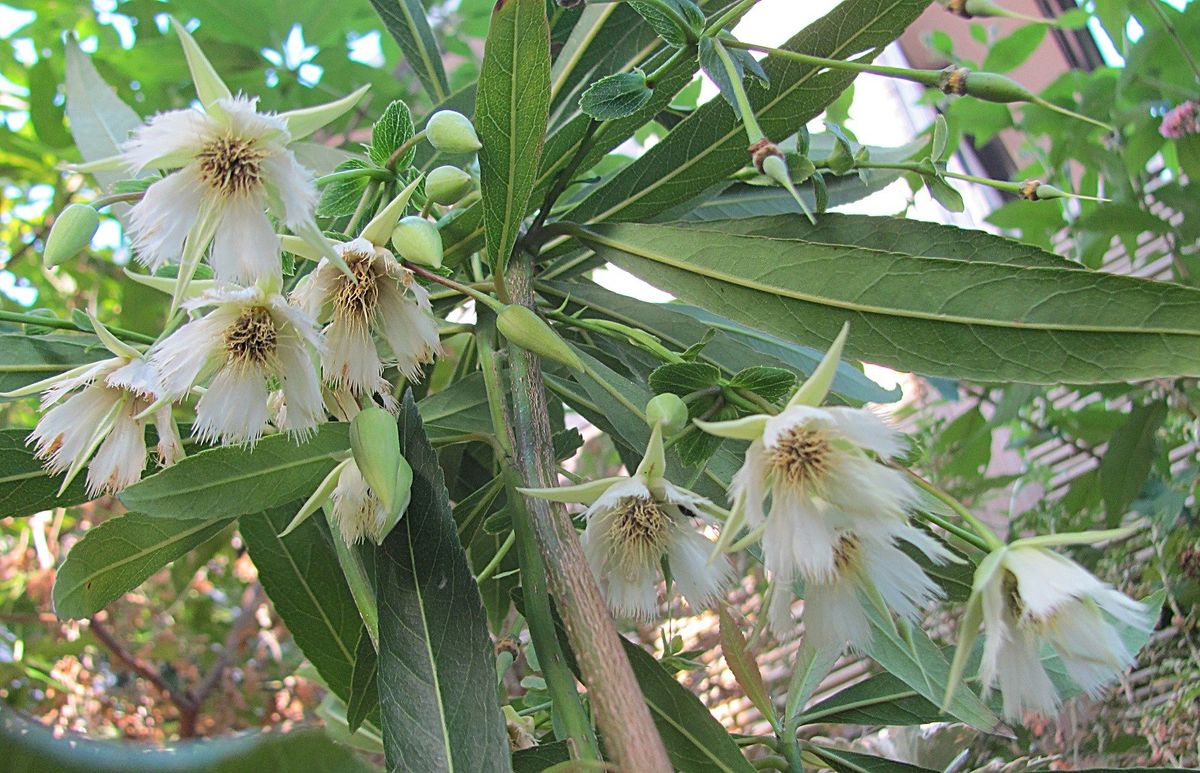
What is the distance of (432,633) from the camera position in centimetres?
50

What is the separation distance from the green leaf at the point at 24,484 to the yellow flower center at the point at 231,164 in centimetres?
27

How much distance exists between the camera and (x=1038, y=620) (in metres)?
0.41

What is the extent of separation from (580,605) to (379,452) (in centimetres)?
12

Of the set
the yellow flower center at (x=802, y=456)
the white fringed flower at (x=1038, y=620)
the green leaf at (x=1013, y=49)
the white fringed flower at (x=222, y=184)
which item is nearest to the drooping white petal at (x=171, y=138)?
the white fringed flower at (x=222, y=184)

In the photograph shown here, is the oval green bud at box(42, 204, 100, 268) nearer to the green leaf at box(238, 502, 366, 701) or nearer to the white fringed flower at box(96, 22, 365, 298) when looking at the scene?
the white fringed flower at box(96, 22, 365, 298)

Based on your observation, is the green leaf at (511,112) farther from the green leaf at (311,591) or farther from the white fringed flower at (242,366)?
the green leaf at (311,591)

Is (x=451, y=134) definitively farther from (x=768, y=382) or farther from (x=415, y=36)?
(x=415, y=36)

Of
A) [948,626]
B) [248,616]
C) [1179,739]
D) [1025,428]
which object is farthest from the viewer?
[1025,428]

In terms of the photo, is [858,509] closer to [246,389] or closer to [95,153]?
[246,389]

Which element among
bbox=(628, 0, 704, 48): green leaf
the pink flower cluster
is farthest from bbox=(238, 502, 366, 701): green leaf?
the pink flower cluster

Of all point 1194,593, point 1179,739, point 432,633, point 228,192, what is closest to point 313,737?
point 432,633

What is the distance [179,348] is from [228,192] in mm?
82

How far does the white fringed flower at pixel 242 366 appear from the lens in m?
0.47

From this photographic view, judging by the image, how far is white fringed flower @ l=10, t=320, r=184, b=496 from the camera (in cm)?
53
